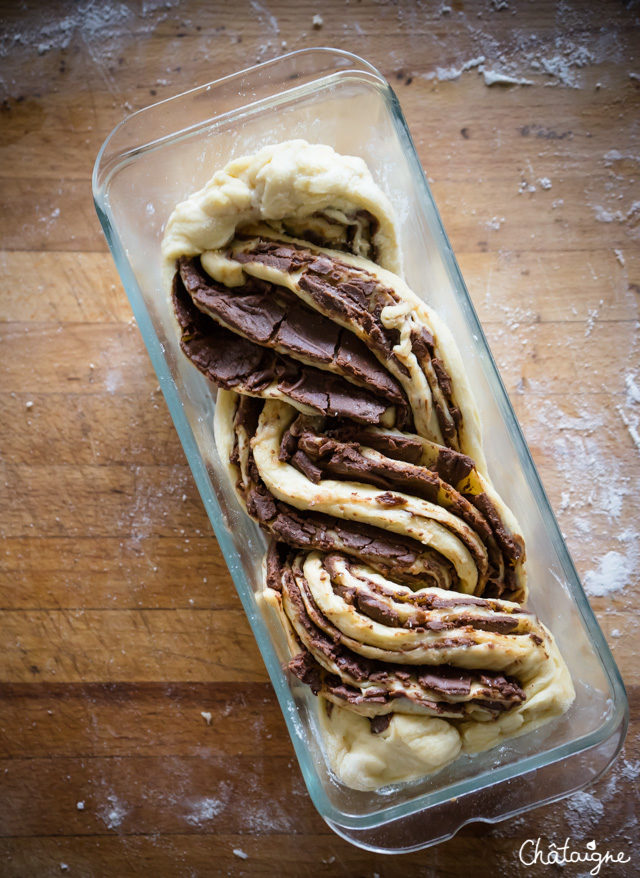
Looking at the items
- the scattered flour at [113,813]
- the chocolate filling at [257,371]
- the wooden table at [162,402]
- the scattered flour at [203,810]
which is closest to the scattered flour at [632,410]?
the wooden table at [162,402]

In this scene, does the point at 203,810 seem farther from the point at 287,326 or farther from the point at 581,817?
the point at 287,326

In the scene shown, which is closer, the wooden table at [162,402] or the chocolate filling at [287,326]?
the chocolate filling at [287,326]

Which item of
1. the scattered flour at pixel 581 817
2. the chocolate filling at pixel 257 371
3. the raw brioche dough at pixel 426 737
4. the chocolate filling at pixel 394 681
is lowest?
the scattered flour at pixel 581 817

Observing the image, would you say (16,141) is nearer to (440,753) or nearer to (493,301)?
(493,301)

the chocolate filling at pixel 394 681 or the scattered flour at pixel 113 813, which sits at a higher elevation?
the chocolate filling at pixel 394 681

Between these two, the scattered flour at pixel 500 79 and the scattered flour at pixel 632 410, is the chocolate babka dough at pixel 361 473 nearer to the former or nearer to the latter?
the scattered flour at pixel 632 410

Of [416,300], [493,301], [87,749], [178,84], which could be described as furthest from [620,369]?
[87,749]

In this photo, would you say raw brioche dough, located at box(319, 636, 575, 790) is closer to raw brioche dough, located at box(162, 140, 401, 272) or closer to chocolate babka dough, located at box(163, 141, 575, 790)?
chocolate babka dough, located at box(163, 141, 575, 790)
